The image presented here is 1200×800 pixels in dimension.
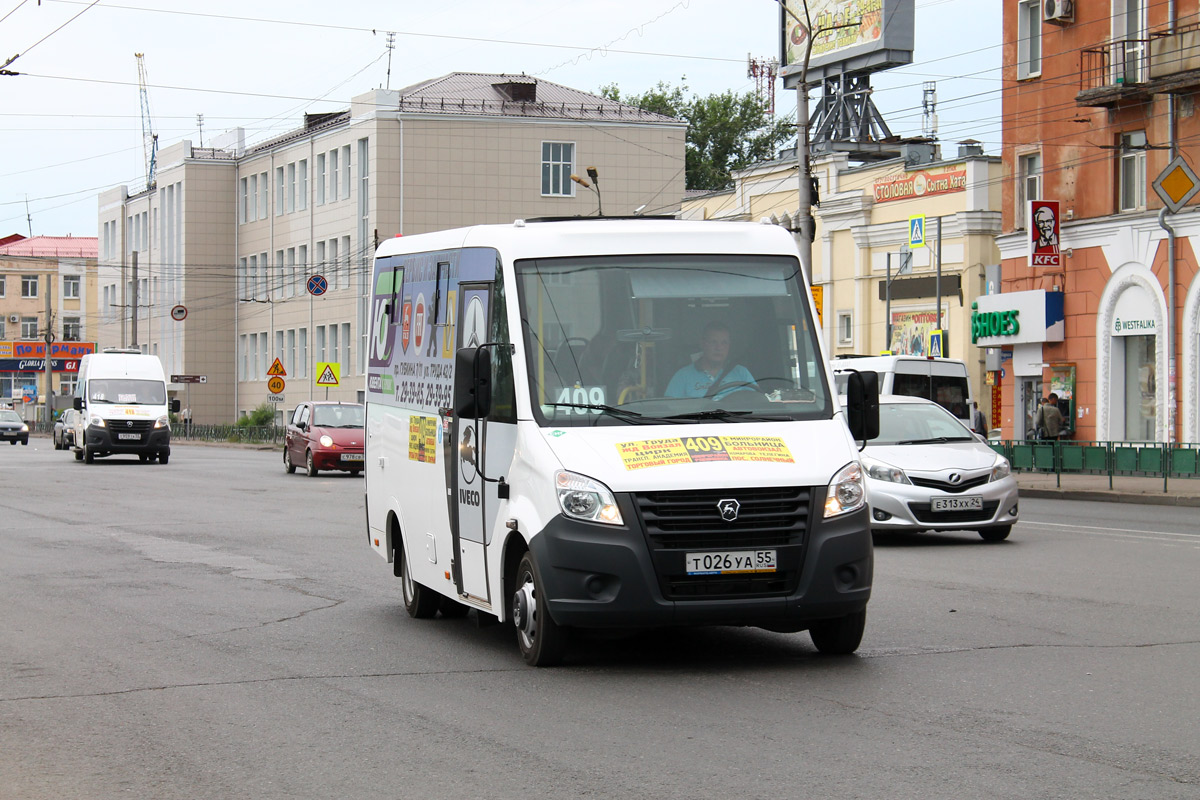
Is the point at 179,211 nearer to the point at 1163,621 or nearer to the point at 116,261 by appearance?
the point at 116,261

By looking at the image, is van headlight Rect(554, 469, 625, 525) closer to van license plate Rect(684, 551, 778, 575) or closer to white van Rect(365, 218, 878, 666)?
white van Rect(365, 218, 878, 666)

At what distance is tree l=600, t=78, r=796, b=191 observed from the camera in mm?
92312

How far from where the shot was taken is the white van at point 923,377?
101 feet

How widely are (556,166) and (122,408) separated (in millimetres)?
34155

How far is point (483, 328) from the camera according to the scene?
9742mm

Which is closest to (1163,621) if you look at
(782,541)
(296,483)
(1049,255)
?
(782,541)

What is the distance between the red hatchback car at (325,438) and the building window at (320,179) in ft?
133

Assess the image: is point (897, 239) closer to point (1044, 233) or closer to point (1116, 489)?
point (1044, 233)

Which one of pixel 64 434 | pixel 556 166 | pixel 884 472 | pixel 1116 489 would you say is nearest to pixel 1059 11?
pixel 1116 489

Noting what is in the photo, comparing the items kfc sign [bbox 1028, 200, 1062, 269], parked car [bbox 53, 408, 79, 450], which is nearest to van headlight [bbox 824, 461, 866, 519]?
kfc sign [bbox 1028, 200, 1062, 269]

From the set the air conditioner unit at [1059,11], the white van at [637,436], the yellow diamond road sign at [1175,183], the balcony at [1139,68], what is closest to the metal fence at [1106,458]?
the yellow diamond road sign at [1175,183]

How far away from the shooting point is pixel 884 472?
17.6 m

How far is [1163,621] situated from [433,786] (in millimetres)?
6447

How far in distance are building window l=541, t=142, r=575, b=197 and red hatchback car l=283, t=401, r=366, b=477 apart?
37565 mm
